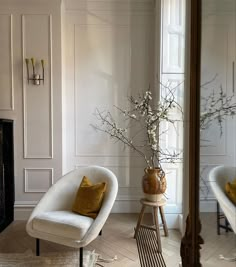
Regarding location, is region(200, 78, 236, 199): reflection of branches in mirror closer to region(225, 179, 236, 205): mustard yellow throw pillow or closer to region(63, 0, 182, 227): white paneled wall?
region(225, 179, 236, 205): mustard yellow throw pillow

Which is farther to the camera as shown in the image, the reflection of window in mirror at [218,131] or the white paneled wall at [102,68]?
the white paneled wall at [102,68]

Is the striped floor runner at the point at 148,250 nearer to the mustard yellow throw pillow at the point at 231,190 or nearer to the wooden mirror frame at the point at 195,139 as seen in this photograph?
the wooden mirror frame at the point at 195,139

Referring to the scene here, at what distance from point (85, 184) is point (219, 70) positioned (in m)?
2.00

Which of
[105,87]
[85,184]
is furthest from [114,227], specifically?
[105,87]

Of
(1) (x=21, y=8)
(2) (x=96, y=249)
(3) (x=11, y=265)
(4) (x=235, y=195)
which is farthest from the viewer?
(1) (x=21, y=8)

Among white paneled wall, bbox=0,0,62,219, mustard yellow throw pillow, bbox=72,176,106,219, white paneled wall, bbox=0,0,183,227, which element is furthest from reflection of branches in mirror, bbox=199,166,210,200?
white paneled wall, bbox=0,0,62,219

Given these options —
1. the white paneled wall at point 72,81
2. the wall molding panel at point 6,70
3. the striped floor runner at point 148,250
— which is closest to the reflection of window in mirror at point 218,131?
the striped floor runner at point 148,250

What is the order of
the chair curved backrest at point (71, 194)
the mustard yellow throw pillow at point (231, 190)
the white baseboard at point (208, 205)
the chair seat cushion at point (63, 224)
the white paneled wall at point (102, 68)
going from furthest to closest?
the white paneled wall at point (102, 68) < the chair curved backrest at point (71, 194) < the chair seat cushion at point (63, 224) < the white baseboard at point (208, 205) < the mustard yellow throw pillow at point (231, 190)

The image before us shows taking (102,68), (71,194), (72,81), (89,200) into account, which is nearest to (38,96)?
(72,81)

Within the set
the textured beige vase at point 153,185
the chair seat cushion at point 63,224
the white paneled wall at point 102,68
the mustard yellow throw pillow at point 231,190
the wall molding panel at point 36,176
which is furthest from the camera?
the white paneled wall at point 102,68

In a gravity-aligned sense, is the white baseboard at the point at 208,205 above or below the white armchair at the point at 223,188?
below

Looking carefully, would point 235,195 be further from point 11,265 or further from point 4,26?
point 4,26

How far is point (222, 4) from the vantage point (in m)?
1.22

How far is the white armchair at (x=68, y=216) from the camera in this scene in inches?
93.7
